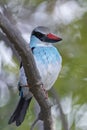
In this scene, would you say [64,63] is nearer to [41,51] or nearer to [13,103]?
[41,51]

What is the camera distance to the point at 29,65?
6.53 ft

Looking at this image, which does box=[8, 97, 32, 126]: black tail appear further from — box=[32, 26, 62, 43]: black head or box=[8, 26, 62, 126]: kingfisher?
box=[32, 26, 62, 43]: black head

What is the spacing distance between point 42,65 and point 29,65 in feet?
2.78

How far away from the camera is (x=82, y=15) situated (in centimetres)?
339

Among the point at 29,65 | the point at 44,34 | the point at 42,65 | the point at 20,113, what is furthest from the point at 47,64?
the point at 29,65

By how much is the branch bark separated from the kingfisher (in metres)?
0.42

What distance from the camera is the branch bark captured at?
1.85 meters

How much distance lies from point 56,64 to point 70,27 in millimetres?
716

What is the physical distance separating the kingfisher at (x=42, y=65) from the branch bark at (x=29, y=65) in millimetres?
425

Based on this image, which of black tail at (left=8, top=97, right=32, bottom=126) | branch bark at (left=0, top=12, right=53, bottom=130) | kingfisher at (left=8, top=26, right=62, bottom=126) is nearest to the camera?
branch bark at (left=0, top=12, right=53, bottom=130)

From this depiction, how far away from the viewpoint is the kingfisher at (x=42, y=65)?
2779mm

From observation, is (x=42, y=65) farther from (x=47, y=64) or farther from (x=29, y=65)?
(x=29, y=65)

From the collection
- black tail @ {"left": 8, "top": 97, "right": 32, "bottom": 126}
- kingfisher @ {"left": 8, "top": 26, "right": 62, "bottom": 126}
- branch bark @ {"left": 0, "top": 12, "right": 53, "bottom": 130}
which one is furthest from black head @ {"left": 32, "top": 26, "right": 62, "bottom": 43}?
branch bark @ {"left": 0, "top": 12, "right": 53, "bottom": 130}

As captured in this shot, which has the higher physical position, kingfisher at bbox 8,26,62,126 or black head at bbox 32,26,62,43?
black head at bbox 32,26,62,43
